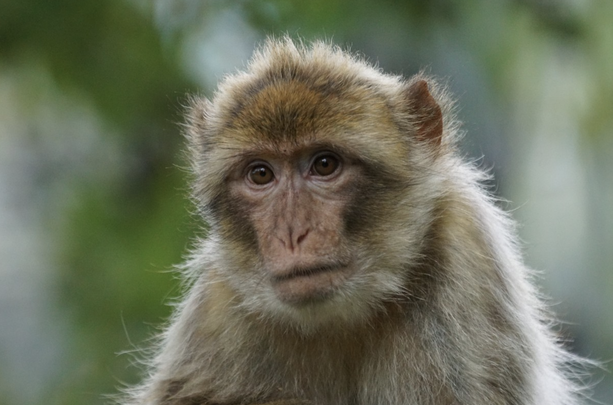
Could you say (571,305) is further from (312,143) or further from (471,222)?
(312,143)

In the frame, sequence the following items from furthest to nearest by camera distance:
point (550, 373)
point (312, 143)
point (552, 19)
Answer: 1. point (552, 19)
2. point (550, 373)
3. point (312, 143)

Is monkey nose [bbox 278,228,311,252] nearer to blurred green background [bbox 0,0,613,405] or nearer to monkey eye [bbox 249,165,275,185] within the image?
monkey eye [bbox 249,165,275,185]

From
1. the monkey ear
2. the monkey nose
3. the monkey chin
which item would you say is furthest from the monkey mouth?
the monkey ear

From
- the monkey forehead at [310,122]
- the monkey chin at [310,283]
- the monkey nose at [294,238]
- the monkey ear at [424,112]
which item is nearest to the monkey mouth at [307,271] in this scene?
the monkey chin at [310,283]

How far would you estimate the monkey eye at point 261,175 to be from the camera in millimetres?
4750

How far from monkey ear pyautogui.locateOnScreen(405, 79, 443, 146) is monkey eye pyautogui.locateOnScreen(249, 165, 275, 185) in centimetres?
91

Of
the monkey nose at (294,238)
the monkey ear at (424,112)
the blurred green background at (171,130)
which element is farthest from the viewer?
the blurred green background at (171,130)

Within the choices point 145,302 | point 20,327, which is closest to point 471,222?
point 145,302

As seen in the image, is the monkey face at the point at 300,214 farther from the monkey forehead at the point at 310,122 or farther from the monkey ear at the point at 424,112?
the monkey ear at the point at 424,112

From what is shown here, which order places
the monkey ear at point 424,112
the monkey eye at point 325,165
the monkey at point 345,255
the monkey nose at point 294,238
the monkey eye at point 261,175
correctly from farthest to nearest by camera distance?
1. the monkey ear at point 424,112
2. the monkey eye at point 261,175
3. the monkey eye at point 325,165
4. the monkey at point 345,255
5. the monkey nose at point 294,238

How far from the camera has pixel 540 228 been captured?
27.1ft

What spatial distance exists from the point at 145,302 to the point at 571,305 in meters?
3.91

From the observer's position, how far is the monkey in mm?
4512

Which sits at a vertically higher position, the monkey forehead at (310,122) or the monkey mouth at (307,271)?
the monkey forehead at (310,122)
